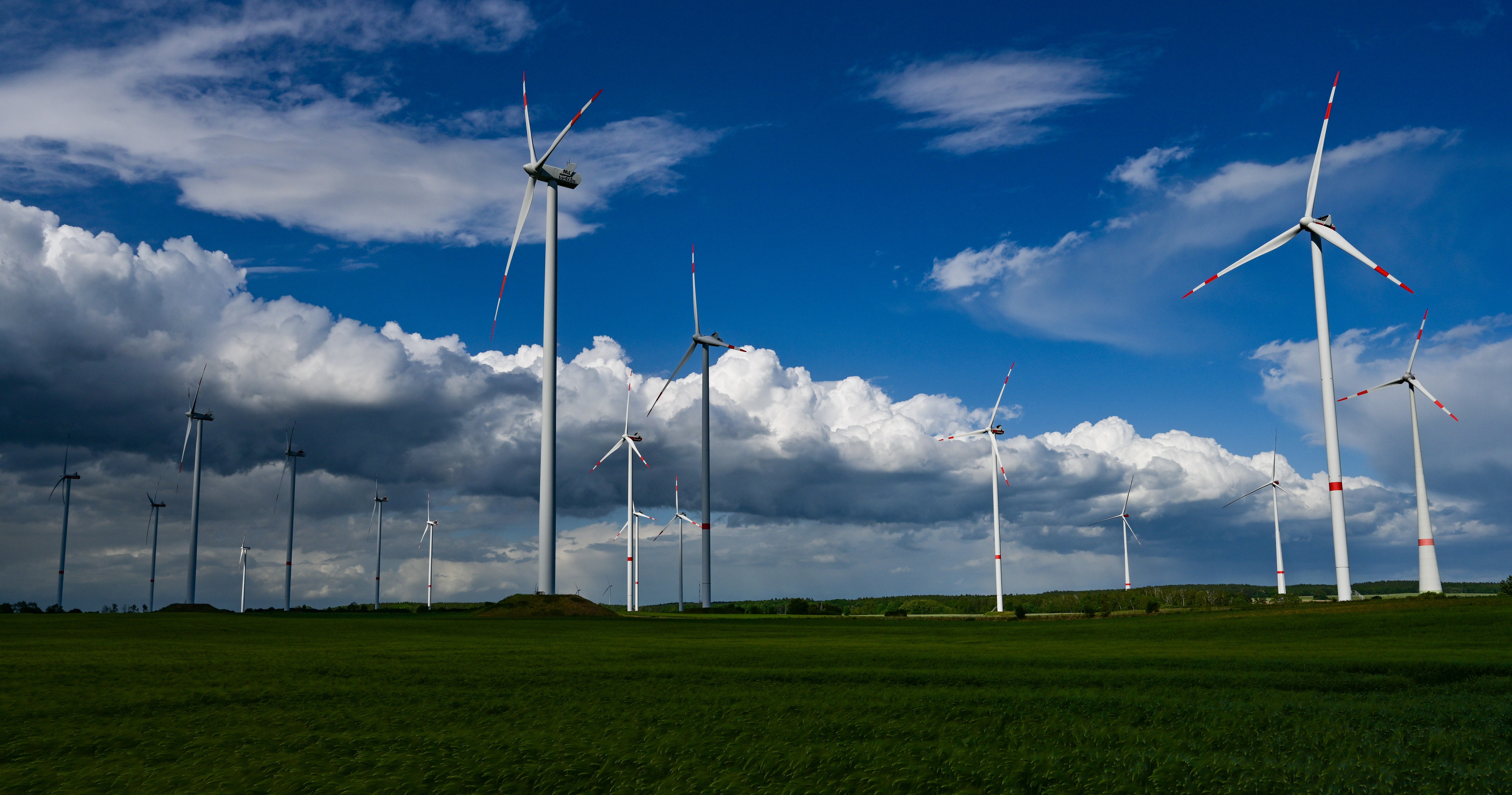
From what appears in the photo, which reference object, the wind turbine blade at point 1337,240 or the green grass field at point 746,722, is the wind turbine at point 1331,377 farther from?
the green grass field at point 746,722

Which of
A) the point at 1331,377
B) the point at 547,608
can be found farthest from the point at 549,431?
the point at 1331,377

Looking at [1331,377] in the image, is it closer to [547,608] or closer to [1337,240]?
[1337,240]

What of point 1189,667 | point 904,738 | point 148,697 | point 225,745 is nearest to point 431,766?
point 225,745

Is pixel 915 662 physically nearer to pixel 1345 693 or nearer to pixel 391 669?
pixel 1345 693

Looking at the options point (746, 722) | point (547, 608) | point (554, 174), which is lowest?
point (547, 608)

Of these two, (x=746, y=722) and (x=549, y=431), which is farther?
(x=549, y=431)

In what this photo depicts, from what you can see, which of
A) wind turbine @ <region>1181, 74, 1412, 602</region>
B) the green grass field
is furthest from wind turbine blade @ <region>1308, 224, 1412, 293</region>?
the green grass field

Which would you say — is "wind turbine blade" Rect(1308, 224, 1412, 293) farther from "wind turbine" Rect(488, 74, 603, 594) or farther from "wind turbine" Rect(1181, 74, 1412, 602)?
"wind turbine" Rect(488, 74, 603, 594)

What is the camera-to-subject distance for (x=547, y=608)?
66.6m

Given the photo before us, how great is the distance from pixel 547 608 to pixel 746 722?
60.8 metres

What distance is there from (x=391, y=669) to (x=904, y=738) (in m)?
12.4

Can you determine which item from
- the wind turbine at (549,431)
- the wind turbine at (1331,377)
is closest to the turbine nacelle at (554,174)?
the wind turbine at (549,431)

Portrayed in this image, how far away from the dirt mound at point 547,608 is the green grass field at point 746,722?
4194 centimetres

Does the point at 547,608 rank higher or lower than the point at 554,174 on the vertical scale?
lower
